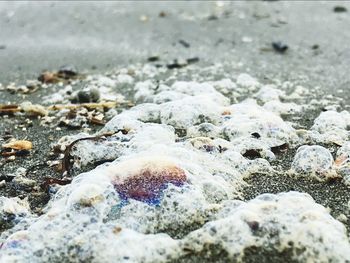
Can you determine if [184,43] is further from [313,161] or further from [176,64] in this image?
[313,161]

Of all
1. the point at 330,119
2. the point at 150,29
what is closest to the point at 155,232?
the point at 330,119

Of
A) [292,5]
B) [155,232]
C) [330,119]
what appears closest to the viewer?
[155,232]

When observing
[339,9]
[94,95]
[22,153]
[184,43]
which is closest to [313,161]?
A: [22,153]

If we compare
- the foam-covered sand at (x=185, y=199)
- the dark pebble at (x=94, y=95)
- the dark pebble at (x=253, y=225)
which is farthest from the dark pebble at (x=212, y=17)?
the dark pebble at (x=253, y=225)

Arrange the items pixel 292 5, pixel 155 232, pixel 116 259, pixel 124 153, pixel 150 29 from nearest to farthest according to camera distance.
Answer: pixel 116 259
pixel 155 232
pixel 124 153
pixel 150 29
pixel 292 5

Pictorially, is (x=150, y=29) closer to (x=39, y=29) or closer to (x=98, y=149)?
(x=39, y=29)

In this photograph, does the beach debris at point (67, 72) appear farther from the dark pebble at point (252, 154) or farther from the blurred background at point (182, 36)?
the dark pebble at point (252, 154)

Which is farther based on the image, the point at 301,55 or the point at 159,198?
the point at 301,55
